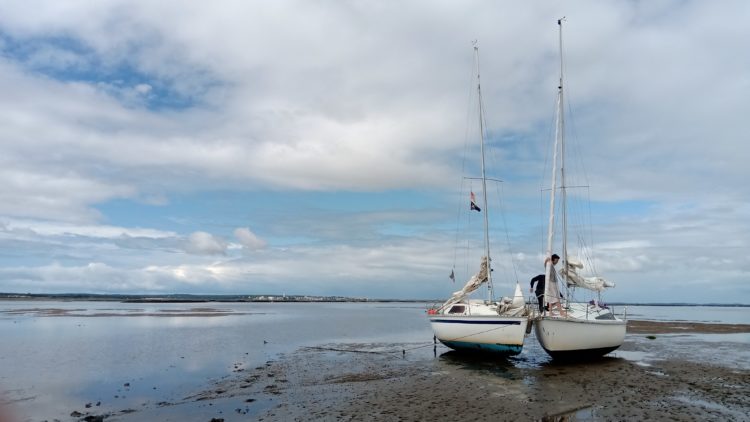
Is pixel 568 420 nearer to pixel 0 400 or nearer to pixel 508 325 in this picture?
pixel 508 325

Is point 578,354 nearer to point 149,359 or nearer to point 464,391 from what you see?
point 464,391

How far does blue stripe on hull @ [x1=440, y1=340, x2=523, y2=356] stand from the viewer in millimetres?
25375

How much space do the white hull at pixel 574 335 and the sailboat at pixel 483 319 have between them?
1.05m

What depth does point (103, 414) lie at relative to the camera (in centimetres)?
1650

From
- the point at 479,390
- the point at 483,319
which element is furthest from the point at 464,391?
the point at 483,319

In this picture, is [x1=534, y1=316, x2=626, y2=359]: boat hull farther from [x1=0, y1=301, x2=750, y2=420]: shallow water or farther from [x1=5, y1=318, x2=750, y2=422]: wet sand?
[x1=0, y1=301, x2=750, y2=420]: shallow water

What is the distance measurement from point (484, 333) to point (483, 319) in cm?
75

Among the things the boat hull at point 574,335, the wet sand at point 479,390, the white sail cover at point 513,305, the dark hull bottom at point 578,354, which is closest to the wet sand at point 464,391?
the wet sand at point 479,390

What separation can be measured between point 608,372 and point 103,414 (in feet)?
65.9

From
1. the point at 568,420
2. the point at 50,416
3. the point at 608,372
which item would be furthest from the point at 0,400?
the point at 608,372

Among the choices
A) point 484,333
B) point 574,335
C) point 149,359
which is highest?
point 574,335

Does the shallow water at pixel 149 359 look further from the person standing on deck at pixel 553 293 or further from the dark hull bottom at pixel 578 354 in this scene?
the person standing on deck at pixel 553 293

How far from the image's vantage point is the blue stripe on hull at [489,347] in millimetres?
25375

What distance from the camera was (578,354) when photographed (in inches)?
999
